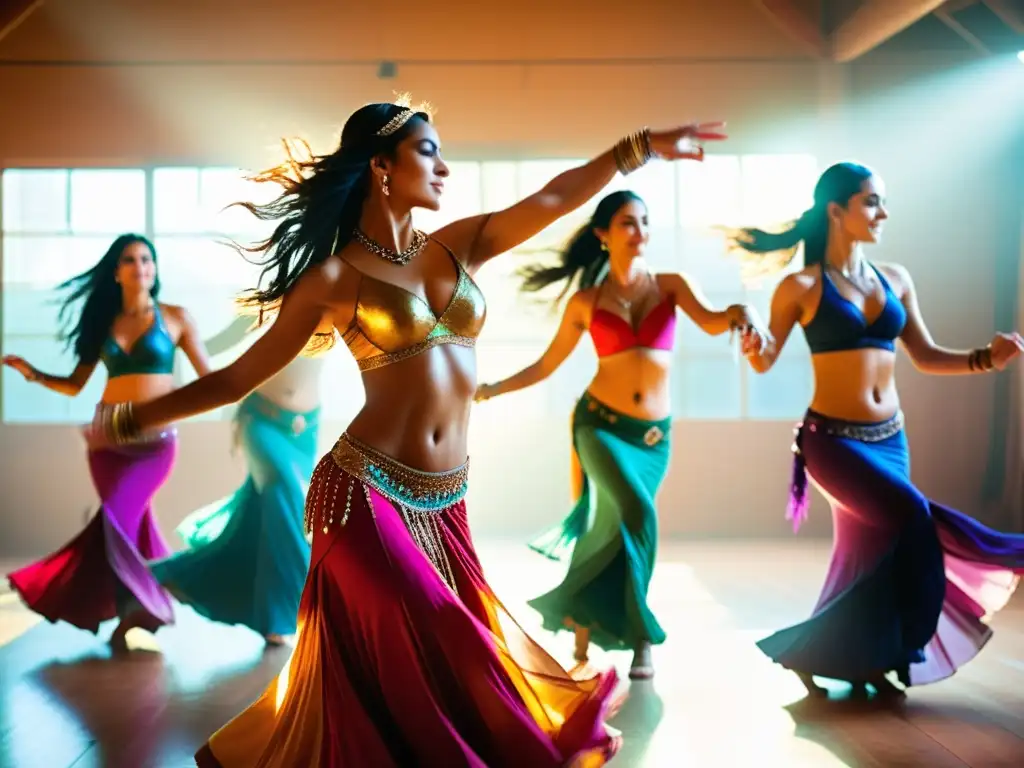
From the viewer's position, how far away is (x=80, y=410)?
830 cm

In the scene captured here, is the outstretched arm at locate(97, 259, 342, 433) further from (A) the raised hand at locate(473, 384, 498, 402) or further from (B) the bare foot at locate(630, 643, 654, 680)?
(B) the bare foot at locate(630, 643, 654, 680)

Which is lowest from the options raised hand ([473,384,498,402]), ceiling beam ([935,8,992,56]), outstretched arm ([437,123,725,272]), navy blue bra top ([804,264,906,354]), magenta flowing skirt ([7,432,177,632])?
magenta flowing skirt ([7,432,177,632])

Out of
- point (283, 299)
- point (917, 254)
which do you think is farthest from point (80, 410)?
point (283, 299)

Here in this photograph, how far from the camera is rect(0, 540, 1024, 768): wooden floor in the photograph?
3166 mm

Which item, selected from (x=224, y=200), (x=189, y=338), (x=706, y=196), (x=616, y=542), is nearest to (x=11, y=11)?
(x=224, y=200)

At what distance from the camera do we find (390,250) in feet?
8.50

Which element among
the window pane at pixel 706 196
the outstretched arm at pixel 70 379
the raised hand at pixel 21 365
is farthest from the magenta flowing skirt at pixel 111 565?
the window pane at pixel 706 196

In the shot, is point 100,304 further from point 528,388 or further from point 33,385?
point 33,385

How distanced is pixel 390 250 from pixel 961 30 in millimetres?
5926

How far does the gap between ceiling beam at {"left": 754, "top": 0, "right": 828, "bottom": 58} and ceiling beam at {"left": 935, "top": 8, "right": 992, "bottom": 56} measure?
0.68 m

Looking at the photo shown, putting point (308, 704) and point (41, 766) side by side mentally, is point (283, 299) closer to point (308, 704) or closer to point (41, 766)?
point (308, 704)

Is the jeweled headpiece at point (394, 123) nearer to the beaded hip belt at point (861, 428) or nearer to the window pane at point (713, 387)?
the beaded hip belt at point (861, 428)

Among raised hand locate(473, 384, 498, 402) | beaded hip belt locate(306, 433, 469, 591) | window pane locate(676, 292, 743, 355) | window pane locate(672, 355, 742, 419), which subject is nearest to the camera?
beaded hip belt locate(306, 433, 469, 591)

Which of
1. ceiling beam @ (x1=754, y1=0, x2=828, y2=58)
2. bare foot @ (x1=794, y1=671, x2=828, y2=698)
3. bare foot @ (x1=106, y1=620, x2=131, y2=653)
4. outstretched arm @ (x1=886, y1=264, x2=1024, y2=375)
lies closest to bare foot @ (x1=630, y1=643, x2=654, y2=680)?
bare foot @ (x1=794, y1=671, x2=828, y2=698)
